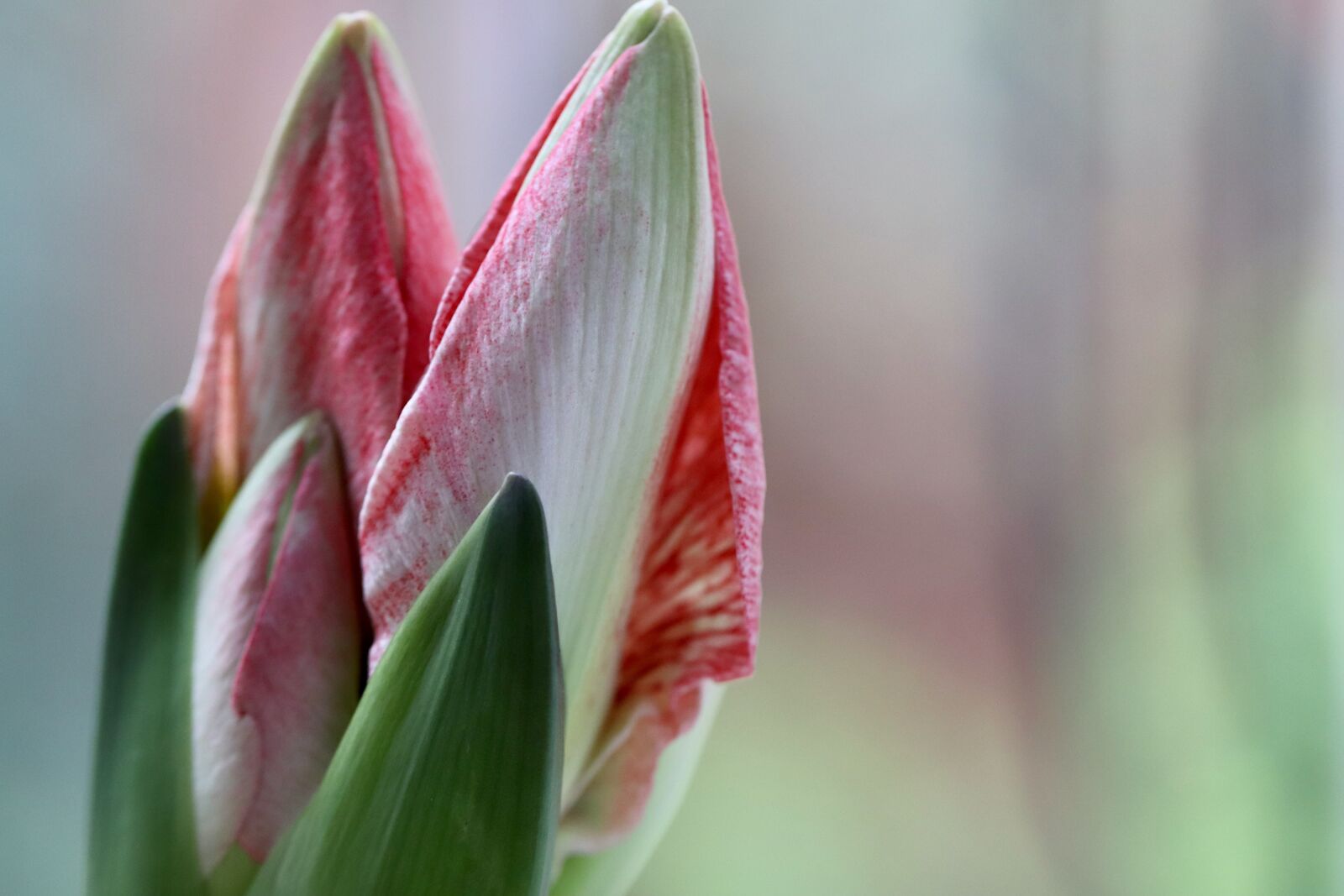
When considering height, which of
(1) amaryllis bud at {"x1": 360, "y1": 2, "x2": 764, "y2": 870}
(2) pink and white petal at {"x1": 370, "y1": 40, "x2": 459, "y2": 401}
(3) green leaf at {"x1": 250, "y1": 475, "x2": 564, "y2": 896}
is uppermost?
(2) pink and white petal at {"x1": 370, "y1": 40, "x2": 459, "y2": 401}

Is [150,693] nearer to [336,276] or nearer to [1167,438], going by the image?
[336,276]

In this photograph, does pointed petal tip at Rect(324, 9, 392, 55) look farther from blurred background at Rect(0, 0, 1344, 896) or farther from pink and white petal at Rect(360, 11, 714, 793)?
blurred background at Rect(0, 0, 1344, 896)

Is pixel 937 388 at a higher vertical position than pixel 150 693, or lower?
higher

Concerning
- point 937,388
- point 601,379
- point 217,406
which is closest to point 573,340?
point 601,379

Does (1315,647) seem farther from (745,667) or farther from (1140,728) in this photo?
(745,667)

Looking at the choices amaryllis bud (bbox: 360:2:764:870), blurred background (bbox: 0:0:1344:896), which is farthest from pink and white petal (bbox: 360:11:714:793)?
blurred background (bbox: 0:0:1344:896)

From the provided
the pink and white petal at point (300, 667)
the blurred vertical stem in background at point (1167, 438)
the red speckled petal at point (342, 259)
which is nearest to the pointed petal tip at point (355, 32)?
the red speckled petal at point (342, 259)
